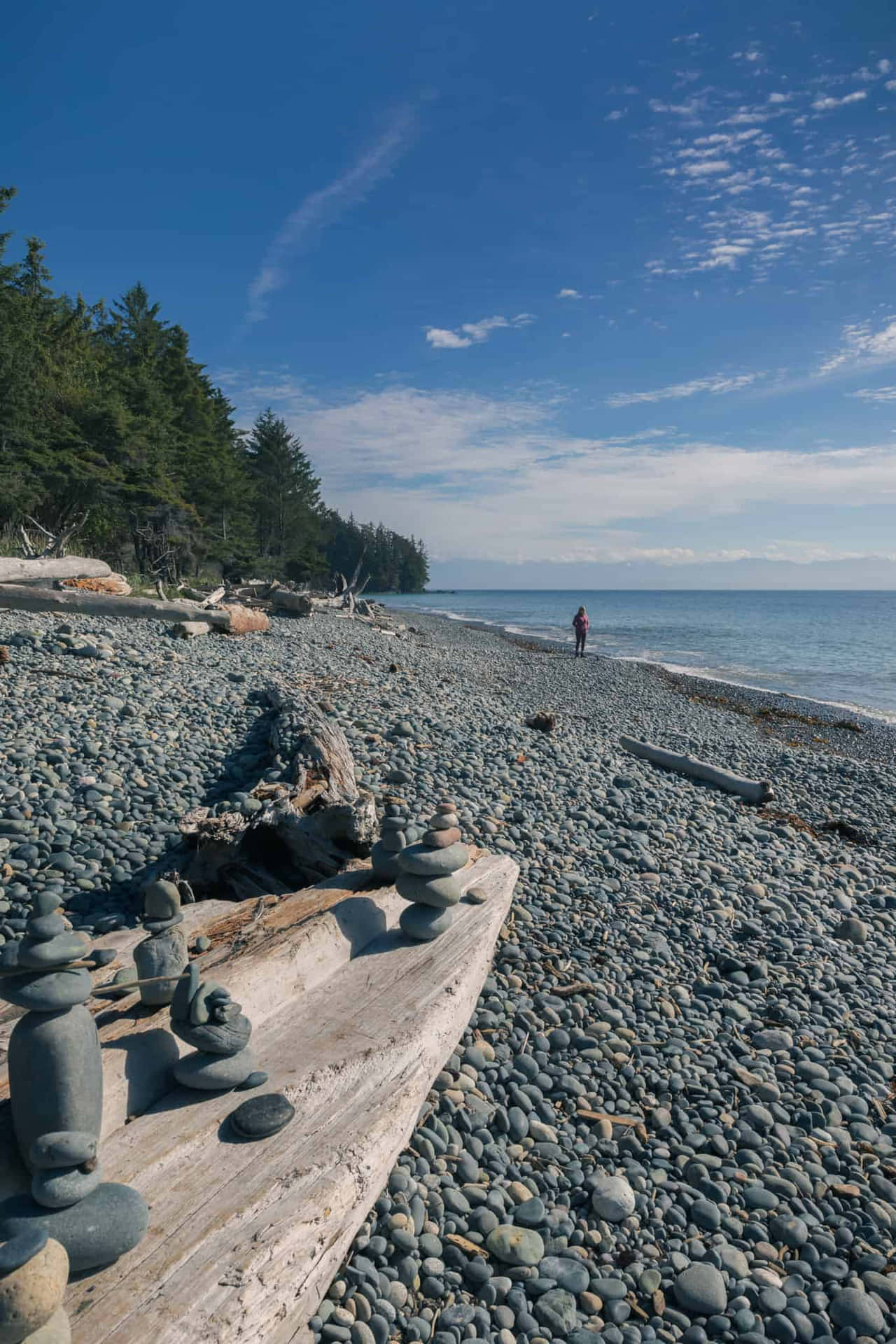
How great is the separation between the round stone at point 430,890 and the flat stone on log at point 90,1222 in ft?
6.42

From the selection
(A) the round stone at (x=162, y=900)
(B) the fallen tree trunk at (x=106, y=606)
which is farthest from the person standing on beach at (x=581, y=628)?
(A) the round stone at (x=162, y=900)

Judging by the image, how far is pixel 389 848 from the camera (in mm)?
4273

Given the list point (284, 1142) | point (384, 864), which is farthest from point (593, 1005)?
point (284, 1142)

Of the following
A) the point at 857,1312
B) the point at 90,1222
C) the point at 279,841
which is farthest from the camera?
the point at 279,841

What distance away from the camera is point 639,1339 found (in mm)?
2391

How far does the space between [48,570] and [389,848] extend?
15.0 meters

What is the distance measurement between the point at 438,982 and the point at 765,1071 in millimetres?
1931

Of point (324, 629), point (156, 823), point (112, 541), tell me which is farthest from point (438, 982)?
point (112, 541)

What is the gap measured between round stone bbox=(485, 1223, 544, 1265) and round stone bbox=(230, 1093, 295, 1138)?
97 centimetres

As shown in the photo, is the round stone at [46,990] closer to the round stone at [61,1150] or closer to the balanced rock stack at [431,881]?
the round stone at [61,1150]

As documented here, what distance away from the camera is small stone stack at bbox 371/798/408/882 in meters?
4.19

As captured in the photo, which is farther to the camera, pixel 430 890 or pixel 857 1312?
pixel 430 890

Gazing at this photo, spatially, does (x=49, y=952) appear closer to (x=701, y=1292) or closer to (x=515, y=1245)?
(x=515, y=1245)

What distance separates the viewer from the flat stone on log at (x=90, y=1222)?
186 centimetres
